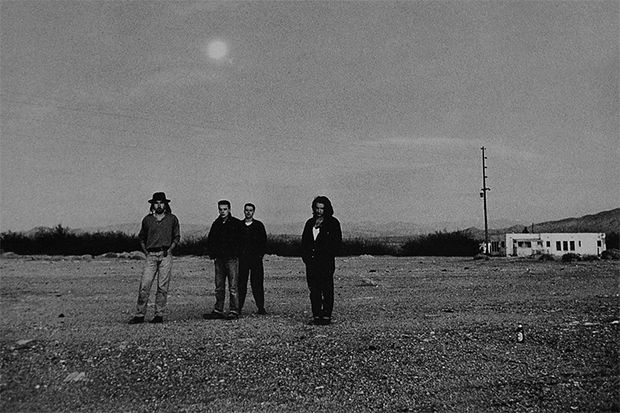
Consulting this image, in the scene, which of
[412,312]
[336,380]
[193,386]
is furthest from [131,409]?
[412,312]

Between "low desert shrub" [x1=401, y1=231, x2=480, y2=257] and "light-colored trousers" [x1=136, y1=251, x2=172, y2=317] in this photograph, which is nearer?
"light-colored trousers" [x1=136, y1=251, x2=172, y2=317]

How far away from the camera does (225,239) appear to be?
369 inches

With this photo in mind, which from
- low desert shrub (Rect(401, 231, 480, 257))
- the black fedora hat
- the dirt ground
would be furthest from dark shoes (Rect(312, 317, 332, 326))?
low desert shrub (Rect(401, 231, 480, 257))

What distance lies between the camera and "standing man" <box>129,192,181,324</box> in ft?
28.1

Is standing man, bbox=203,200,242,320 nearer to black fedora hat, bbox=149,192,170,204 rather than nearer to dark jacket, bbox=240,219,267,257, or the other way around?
dark jacket, bbox=240,219,267,257

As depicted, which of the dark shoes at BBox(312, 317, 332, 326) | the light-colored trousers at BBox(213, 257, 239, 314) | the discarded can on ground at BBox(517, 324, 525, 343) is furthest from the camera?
the light-colored trousers at BBox(213, 257, 239, 314)

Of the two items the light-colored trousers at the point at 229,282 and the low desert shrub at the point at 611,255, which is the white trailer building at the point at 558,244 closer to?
the low desert shrub at the point at 611,255

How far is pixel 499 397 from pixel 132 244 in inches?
1620

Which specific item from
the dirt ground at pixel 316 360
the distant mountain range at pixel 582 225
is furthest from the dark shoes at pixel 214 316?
the distant mountain range at pixel 582 225

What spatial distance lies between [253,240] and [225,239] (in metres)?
0.56

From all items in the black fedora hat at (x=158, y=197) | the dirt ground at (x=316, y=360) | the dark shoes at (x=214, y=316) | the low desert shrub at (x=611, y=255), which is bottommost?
the dirt ground at (x=316, y=360)

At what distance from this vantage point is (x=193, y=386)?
5.13 m

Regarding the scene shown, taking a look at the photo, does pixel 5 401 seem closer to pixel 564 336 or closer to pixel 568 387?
pixel 568 387

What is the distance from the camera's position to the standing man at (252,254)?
31.9ft
